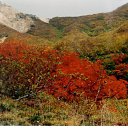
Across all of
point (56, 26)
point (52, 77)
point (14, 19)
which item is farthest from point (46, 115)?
point (14, 19)

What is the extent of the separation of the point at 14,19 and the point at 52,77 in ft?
453

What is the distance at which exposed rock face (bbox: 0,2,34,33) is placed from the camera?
6196 inches

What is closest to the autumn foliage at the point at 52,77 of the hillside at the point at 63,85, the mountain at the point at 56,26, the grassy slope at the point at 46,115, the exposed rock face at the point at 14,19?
the hillside at the point at 63,85

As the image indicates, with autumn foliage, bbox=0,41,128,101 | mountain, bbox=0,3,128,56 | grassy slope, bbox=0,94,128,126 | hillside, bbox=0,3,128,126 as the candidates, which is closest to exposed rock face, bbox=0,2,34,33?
mountain, bbox=0,3,128,56

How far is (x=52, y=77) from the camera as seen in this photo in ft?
97.2

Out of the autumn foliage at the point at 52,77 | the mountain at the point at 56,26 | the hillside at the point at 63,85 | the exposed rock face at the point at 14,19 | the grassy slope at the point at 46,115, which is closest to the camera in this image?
the grassy slope at the point at 46,115

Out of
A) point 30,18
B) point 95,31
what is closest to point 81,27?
point 95,31

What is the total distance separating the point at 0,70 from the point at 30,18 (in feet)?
476

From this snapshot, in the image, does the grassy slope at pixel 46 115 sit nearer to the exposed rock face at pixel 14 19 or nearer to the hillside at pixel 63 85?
the hillside at pixel 63 85

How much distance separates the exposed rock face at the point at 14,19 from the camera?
157 meters

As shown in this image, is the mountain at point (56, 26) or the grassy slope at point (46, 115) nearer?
the grassy slope at point (46, 115)

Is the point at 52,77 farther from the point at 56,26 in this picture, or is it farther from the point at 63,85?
the point at 56,26

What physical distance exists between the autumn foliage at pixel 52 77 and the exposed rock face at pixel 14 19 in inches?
4372

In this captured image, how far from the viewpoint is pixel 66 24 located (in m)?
160
